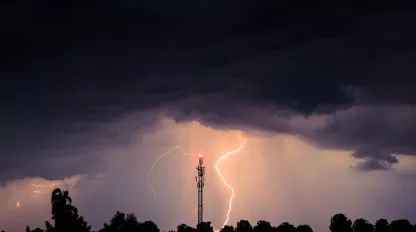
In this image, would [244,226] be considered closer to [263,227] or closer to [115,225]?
[263,227]

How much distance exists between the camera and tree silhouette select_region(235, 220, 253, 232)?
190 m

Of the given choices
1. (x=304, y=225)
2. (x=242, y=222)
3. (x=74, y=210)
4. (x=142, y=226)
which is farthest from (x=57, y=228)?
(x=304, y=225)

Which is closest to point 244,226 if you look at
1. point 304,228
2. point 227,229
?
point 227,229

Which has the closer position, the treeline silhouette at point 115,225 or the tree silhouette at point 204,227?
the treeline silhouette at point 115,225

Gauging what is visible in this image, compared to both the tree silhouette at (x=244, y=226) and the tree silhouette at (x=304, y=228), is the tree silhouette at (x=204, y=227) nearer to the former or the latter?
the tree silhouette at (x=244, y=226)

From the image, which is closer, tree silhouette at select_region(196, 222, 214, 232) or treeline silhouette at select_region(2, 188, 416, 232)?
treeline silhouette at select_region(2, 188, 416, 232)

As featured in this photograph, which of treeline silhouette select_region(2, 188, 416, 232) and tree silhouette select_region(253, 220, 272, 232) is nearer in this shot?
treeline silhouette select_region(2, 188, 416, 232)

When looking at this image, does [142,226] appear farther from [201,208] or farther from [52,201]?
[52,201]

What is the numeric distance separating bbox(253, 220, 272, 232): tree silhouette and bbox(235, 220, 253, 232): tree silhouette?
133 inches

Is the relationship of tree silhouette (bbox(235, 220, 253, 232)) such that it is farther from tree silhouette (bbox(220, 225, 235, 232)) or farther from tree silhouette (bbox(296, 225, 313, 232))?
tree silhouette (bbox(296, 225, 313, 232))

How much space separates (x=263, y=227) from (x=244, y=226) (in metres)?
7.12

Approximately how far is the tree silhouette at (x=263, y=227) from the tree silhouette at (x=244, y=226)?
3.39 metres

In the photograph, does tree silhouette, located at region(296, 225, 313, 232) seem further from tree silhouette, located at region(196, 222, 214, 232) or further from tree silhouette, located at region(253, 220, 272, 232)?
tree silhouette, located at region(196, 222, 214, 232)

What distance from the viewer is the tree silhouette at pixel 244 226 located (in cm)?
18988
